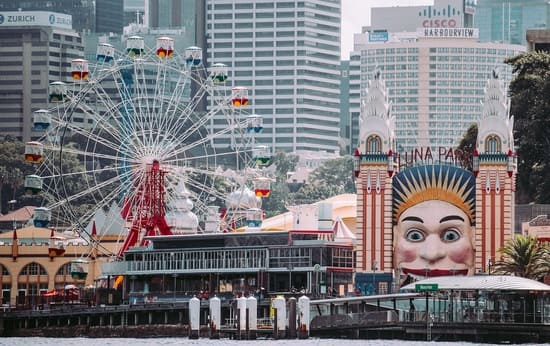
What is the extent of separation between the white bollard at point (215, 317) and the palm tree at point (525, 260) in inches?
812

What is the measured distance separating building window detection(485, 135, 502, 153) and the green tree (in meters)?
28.8

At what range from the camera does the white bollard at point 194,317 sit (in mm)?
140750

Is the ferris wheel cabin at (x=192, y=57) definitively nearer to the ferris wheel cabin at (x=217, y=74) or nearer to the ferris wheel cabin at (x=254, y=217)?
the ferris wheel cabin at (x=217, y=74)

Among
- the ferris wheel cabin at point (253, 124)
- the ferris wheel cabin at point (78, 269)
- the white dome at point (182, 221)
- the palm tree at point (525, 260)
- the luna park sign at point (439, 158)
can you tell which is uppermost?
the ferris wheel cabin at point (253, 124)

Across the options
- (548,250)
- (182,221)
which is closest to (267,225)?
(182,221)

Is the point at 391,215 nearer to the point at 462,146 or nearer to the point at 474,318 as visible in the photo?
the point at 474,318

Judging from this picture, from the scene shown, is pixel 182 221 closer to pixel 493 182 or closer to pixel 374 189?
pixel 374 189

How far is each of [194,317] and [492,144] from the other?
2717 centimetres

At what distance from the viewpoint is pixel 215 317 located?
14062 cm

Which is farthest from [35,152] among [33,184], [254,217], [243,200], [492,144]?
[492,144]

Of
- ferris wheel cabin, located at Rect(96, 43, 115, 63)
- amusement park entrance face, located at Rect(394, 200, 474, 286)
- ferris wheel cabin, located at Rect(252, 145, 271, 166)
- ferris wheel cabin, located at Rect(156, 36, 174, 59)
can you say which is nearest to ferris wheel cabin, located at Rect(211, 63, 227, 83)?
ferris wheel cabin, located at Rect(156, 36, 174, 59)

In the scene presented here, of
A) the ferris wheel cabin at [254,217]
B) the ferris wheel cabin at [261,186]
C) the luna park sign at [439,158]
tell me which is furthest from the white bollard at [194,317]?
→ the ferris wheel cabin at [254,217]

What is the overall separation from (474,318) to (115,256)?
1787 inches

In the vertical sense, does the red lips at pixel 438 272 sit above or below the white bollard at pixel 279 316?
above
